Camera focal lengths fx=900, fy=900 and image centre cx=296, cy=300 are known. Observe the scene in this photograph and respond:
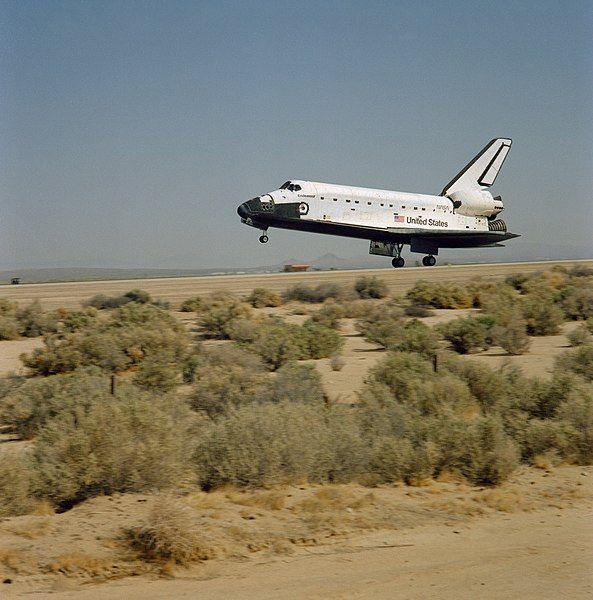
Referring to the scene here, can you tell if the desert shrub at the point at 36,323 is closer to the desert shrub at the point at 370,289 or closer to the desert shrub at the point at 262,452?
the desert shrub at the point at 370,289

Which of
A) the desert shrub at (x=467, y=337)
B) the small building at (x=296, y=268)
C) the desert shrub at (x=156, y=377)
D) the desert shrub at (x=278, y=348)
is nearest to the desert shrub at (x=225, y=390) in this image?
the desert shrub at (x=156, y=377)

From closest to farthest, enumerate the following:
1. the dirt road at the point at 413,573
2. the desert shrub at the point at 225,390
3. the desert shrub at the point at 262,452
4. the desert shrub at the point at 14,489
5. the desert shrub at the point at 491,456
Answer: the dirt road at the point at 413,573 < the desert shrub at the point at 14,489 < the desert shrub at the point at 262,452 < the desert shrub at the point at 491,456 < the desert shrub at the point at 225,390

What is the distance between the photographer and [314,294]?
41781 millimetres

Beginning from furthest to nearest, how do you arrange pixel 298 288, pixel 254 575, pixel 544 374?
pixel 298 288
pixel 544 374
pixel 254 575

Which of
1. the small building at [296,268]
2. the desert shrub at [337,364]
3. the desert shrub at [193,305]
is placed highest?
the small building at [296,268]

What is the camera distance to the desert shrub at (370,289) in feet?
144

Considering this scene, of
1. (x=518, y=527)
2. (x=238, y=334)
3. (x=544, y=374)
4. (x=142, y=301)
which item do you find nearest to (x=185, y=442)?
(x=518, y=527)

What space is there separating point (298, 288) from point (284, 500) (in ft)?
109

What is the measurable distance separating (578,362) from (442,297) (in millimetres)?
19257

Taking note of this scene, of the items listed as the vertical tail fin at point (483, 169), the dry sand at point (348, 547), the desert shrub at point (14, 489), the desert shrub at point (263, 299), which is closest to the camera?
the dry sand at point (348, 547)

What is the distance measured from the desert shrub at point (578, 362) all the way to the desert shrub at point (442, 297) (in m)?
18.5

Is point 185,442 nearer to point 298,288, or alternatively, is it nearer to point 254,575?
point 254,575

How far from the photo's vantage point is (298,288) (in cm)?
4366

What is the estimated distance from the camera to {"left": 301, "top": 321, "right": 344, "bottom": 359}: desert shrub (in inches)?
915
